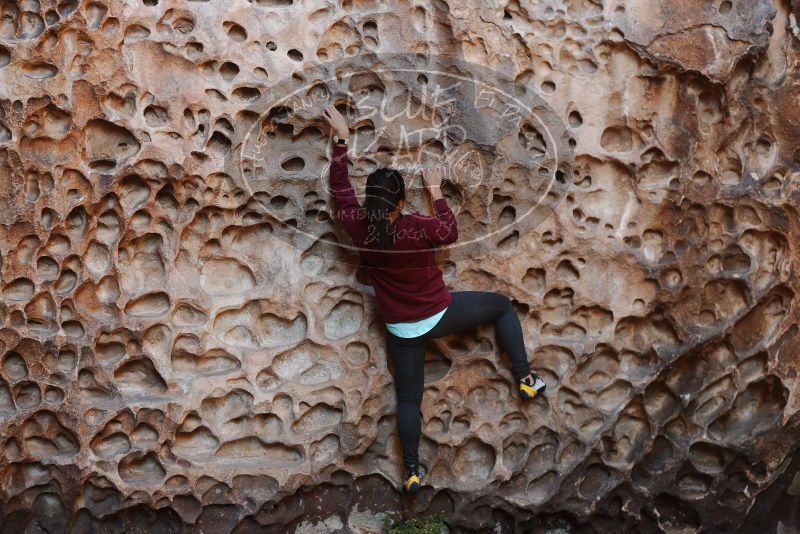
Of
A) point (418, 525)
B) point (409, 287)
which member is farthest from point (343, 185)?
point (418, 525)

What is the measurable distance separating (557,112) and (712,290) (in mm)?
983

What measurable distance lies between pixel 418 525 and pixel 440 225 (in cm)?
123

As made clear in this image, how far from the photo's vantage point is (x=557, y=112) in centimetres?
357

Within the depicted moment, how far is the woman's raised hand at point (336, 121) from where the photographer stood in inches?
133

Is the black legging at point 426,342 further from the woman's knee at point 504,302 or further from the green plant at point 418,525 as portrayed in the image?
the green plant at point 418,525

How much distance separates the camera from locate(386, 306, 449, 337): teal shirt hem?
3.44 meters

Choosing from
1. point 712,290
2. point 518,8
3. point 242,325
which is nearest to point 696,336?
point 712,290

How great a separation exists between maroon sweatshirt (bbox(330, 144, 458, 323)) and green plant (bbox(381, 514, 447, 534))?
838 millimetres

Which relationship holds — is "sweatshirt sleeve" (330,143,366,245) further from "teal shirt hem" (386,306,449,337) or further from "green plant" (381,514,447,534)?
"green plant" (381,514,447,534)

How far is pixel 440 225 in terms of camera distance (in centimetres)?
330

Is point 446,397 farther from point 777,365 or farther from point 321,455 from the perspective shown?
point 777,365

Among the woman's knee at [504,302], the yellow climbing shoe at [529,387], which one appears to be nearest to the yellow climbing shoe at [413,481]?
the yellow climbing shoe at [529,387]

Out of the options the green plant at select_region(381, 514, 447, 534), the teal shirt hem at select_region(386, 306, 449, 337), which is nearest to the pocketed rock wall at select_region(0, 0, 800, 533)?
the green plant at select_region(381, 514, 447, 534)

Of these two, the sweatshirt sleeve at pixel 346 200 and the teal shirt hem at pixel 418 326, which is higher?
the sweatshirt sleeve at pixel 346 200
